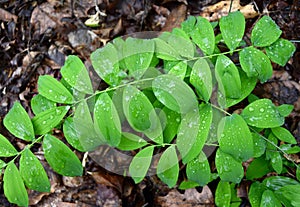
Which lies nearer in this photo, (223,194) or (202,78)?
(202,78)

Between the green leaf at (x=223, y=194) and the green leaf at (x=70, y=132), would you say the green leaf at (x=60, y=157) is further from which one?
the green leaf at (x=223, y=194)

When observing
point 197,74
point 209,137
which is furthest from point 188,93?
point 209,137

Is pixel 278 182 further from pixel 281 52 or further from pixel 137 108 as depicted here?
pixel 137 108

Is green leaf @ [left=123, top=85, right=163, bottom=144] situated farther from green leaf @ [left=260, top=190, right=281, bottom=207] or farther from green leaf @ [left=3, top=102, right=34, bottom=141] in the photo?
green leaf @ [left=260, top=190, right=281, bottom=207]

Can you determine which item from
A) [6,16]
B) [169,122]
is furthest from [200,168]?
[6,16]

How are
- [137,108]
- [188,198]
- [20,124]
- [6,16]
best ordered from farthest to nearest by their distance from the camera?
[6,16], [188,198], [20,124], [137,108]
